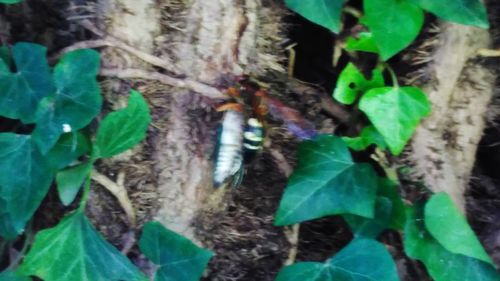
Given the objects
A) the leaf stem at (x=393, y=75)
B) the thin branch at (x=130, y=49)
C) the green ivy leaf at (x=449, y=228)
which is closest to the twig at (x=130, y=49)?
the thin branch at (x=130, y=49)

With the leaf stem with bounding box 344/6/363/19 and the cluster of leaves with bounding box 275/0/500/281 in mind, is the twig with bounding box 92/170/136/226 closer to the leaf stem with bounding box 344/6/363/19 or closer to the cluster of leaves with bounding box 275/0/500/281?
the cluster of leaves with bounding box 275/0/500/281

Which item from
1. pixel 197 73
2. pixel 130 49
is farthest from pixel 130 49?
pixel 197 73

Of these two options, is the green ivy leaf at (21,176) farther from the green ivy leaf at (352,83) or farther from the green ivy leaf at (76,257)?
the green ivy leaf at (352,83)

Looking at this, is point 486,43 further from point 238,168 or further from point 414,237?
point 238,168

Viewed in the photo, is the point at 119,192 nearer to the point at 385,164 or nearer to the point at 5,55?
the point at 5,55

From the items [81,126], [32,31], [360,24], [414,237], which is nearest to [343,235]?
[414,237]

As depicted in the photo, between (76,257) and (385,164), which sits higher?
(385,164)

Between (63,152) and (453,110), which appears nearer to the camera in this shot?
(63,152)
